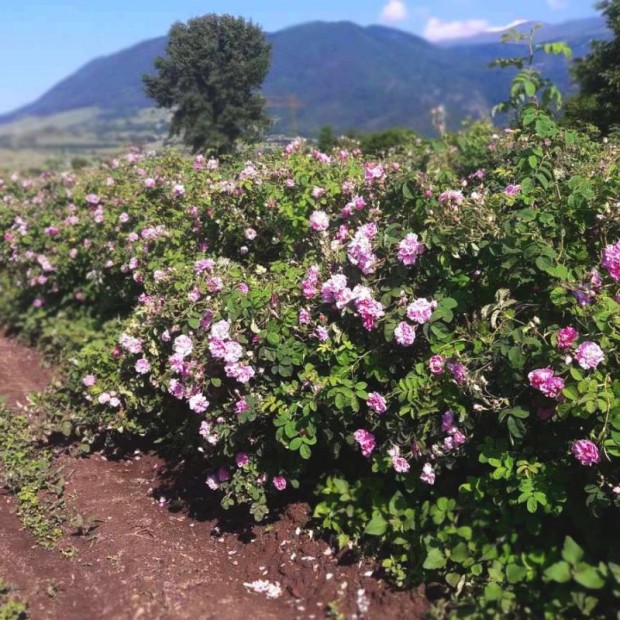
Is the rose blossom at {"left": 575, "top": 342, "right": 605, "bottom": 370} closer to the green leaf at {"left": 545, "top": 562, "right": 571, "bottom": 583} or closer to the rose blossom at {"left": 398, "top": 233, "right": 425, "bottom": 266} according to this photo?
the green leaf at {"left": 545, "top": 562, "right": 571, "bottom": 583}

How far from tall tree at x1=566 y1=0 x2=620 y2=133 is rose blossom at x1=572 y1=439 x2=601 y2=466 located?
3.88 metres

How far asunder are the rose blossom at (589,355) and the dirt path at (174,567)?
112 cm

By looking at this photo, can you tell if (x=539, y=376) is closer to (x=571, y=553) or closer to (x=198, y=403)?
(x=571, y=553)

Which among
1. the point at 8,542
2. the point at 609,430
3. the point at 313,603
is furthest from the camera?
the point at 8,542

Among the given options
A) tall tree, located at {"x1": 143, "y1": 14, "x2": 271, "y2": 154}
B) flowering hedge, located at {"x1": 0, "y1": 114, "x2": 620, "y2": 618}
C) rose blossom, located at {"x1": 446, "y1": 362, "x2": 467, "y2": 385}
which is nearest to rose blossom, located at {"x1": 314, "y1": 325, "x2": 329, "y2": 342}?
flowering hedge, located at {"x1": 0, "y1": 114, "x2": 620, "y2": 618}

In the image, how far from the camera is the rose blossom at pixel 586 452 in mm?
2105

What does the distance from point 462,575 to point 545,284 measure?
1.19m

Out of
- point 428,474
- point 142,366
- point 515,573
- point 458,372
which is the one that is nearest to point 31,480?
point 142,366

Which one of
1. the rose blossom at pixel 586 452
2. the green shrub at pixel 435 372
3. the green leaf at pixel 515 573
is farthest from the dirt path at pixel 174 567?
the rose blossom at pixel 586 452

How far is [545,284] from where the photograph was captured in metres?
2.56

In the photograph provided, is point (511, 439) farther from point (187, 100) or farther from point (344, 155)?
point (187, 100)

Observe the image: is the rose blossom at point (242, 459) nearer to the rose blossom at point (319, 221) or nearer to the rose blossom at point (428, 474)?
the rose blossom at point (428, 474)

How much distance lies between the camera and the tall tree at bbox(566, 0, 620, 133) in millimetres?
5523

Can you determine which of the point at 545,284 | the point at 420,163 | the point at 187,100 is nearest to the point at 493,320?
the point at 545,284
